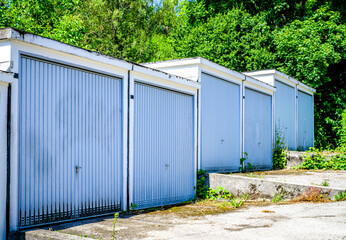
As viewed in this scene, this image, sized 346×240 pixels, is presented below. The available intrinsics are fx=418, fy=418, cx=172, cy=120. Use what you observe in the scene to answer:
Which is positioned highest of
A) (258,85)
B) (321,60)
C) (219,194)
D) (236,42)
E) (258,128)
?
(236,42)

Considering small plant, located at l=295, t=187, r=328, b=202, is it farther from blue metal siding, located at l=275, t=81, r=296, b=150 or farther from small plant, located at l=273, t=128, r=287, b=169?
blue metal siding, located at l=275, t=81, r=296, b=150

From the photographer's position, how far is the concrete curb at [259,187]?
952cm

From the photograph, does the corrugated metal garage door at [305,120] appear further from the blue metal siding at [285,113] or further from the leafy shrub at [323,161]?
the leafy shrub at [323,161]

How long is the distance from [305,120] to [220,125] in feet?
33.5

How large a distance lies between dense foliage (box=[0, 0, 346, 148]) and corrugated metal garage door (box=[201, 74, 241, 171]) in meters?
8.75

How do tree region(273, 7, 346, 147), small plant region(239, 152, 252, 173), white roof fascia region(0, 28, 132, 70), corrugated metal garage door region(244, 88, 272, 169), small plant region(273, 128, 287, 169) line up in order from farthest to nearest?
tree region(273, 7, 346, 147) < small plant region(273, 128, 287, 169) < corrugated metal garage door region(244, 88, 272, 169) < small plant region(239, 152, 252, 173) < white roof fascia region(0, 28, 132, 70)

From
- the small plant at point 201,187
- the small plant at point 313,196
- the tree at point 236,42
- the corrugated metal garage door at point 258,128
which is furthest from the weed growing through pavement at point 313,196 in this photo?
the tree at point 236,42

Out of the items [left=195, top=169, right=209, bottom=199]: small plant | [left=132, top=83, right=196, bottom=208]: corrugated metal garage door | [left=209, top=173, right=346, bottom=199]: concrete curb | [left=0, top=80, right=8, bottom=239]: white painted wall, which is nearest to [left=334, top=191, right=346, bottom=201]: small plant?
[left=209, top=173, right=346, bottom=199]: concrete curb

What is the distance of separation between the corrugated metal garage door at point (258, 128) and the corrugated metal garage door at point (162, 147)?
4.04m

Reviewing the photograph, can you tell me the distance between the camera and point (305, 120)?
21.5 m

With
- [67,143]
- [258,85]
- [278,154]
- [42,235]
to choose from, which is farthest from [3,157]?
[278,154]

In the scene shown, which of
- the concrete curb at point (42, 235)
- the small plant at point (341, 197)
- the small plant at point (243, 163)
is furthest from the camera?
the small plant at point (243, 163)

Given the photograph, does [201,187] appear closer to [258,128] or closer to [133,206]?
[133,206]

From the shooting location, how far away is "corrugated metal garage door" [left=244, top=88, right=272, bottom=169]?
48.1ft
